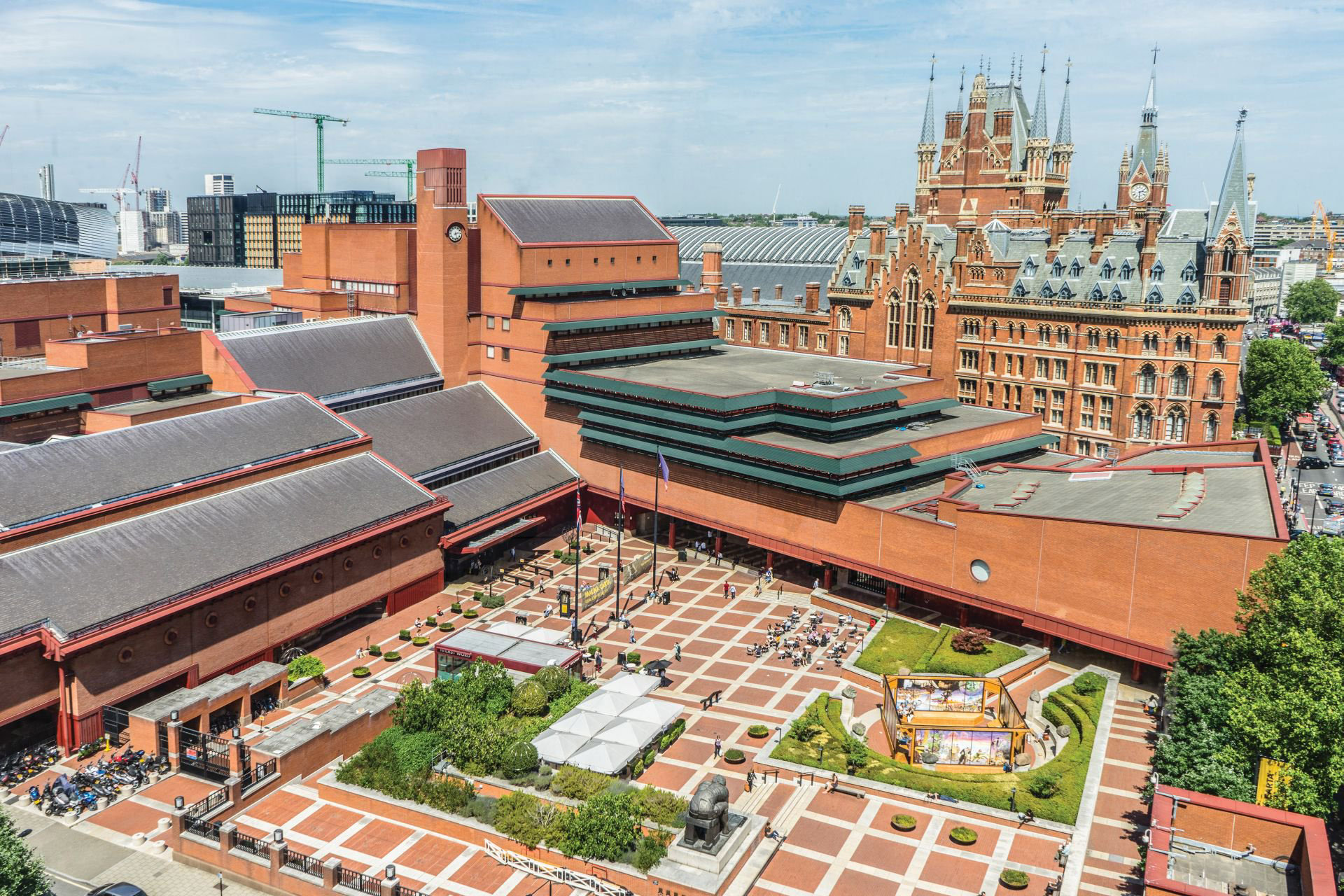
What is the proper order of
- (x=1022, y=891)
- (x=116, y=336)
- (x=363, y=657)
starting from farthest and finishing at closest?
1. (x=116, y=336)
2. (x=363, y=657)
3. (x=1022, y=891)

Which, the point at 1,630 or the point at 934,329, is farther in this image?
the point at 934,329

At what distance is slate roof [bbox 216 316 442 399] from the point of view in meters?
74.1

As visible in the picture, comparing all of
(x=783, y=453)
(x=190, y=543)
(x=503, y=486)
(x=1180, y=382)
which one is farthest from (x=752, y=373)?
(x=190, y=543)

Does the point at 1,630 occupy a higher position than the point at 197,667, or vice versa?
the point at 1,630

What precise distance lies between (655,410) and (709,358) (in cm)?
2069

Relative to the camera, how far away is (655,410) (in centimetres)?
7450

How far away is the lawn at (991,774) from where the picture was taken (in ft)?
143

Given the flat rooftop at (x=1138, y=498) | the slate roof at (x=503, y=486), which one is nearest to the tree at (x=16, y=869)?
the slate roof at (x=503, y=486)

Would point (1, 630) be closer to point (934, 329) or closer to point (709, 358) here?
point (709, 358)

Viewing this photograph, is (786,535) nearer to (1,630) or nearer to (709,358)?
(709,358)

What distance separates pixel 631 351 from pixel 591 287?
6380 millimetres

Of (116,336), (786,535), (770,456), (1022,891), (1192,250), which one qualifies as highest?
(1192,250)

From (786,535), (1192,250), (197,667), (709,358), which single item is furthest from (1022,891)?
(1192,250)

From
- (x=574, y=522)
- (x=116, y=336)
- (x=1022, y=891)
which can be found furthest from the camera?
(x=574, y=522)
